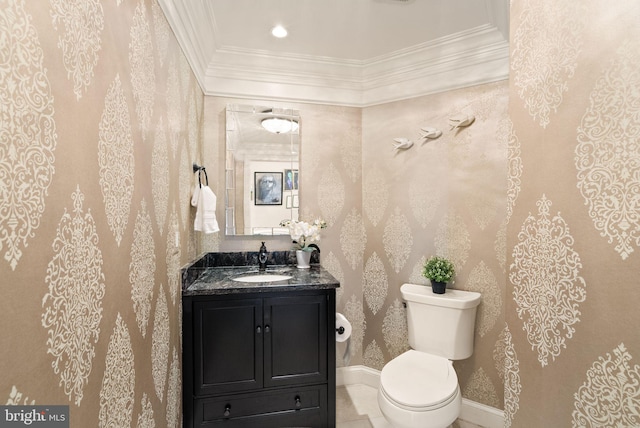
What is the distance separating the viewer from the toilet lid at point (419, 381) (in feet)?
5.36

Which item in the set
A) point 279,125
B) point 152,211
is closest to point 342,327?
point 152,211

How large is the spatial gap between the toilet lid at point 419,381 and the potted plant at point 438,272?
1.51ft

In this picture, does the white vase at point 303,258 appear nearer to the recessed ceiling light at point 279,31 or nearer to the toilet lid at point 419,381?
the toilet lid at point 419,381

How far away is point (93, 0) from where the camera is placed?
2.84ft

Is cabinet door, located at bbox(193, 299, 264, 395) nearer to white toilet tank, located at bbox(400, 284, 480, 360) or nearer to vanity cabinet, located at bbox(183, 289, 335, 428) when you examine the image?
vanity cabinet, located at bbox(183, 289, 335, 428)

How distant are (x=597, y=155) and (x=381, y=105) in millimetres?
2150

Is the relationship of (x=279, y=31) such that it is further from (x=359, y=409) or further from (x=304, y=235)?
(x=359, y=409)

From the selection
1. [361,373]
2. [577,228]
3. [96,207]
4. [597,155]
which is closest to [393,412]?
[361,373]

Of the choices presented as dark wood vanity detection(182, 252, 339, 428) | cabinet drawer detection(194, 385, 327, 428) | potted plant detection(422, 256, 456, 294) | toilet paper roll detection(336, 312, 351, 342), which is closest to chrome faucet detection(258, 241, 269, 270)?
dark wood vanity detection(182, 252, 339, 428)

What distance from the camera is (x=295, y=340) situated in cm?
202

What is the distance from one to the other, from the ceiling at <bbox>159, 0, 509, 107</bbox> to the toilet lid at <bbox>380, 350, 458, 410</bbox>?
1947 mm

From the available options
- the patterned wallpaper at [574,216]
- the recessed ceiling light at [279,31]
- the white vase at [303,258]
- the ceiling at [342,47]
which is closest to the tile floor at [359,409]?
the white vase at [303,258]

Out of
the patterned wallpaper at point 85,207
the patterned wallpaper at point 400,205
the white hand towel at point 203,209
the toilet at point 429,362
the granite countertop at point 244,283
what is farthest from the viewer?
the patterned wallpaper at point 400,205

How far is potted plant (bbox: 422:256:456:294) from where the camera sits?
2.22m
